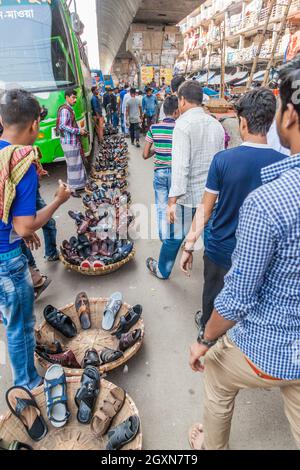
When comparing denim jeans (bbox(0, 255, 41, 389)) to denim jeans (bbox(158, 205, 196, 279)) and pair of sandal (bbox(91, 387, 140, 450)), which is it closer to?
pair of sandal (bbox(91, 387, 140, 450))

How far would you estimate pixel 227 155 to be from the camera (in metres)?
1.75

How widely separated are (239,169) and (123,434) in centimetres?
162

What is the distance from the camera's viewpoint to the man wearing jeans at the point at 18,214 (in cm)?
149

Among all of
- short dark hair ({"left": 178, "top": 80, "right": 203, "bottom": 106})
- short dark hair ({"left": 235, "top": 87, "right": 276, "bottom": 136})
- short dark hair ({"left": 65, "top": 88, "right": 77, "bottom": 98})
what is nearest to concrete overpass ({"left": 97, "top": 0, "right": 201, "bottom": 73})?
short dark hair ({"left": 65, "top": 88, "right": 77, "bottom": 98})

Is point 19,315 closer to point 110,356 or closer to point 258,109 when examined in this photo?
point 110,356

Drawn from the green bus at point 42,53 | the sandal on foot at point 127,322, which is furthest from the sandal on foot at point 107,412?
the green bus at point 42,53

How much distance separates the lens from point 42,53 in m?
5.76

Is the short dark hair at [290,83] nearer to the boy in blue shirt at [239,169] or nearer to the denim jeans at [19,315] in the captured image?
the boy in blue shirt at [239,169]

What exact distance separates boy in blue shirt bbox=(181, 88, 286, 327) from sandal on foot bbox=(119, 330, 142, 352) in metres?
0.85

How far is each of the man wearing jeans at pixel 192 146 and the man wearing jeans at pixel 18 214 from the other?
3.39ft

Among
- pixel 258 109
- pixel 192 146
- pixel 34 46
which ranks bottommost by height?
pixel 192 146

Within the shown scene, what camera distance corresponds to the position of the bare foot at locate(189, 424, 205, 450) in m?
1.69

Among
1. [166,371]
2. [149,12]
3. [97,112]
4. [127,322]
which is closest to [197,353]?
[166,371]
